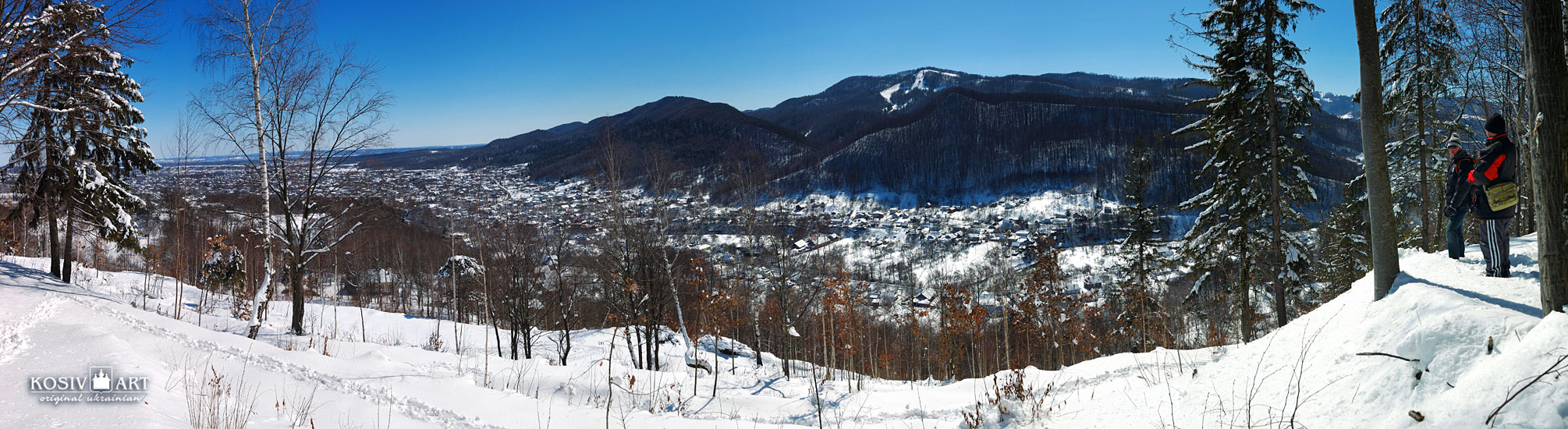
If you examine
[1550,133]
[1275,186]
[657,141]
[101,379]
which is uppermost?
[657,141]

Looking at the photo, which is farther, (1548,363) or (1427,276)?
(1427,276)

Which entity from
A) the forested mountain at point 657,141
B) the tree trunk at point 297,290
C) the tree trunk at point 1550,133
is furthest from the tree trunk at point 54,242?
the forested mountain at point 657,141

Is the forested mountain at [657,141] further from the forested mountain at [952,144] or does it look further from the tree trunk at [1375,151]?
the tree trunk at [1375,151]

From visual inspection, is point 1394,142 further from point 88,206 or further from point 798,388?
point 88,206

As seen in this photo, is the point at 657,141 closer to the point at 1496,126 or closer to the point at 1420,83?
the point at 1420,83

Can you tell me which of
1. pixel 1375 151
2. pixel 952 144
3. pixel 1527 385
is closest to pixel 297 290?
pixel 1527 385

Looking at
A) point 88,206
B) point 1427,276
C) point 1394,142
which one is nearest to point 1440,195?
point 1394,142

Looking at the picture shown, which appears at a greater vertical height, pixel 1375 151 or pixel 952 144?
pixel 952 144
